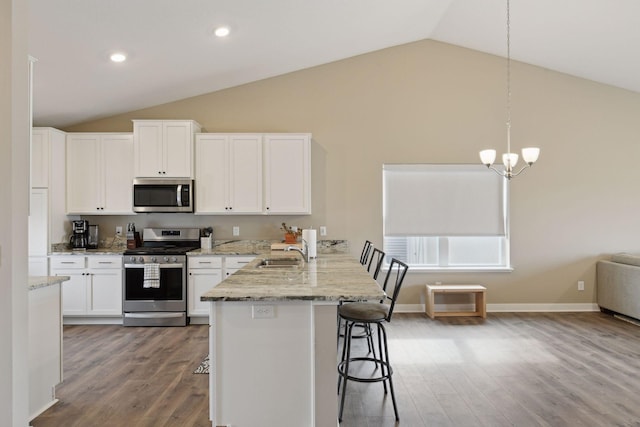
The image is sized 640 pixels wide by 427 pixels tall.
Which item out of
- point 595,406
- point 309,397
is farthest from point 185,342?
Result: point 595,406

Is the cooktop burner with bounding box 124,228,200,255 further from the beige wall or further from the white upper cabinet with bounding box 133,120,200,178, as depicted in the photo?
the beige wall

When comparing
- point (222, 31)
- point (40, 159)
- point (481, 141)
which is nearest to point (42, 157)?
point (40, 159)

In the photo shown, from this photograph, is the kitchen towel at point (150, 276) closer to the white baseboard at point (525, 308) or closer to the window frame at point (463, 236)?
the window frame at point (463, 236)

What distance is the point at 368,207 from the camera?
17.3 ft

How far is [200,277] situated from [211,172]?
1.33 meters

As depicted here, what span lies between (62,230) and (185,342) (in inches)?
91.5

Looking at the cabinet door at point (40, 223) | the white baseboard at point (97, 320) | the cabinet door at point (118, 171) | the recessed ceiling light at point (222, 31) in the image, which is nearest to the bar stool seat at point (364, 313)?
the recessed ceiling light at point (222, 31)

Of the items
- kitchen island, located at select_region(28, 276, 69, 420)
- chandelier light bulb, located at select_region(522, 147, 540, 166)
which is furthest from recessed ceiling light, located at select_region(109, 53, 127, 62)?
chandelier light bulb, located at select_region(522, 147, 540, 166)

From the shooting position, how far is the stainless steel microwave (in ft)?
15.6

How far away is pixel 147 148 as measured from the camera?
188 inches

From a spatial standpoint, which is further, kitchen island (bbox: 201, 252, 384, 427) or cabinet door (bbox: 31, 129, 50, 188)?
cabinet door (bbox: 31, 129, 50, 188)

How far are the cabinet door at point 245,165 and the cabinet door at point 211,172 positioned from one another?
0.25 ft

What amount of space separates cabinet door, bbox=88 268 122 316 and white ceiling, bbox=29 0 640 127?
81.2 inches

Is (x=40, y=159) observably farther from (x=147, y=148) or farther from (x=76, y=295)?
(x=76, y=295)
